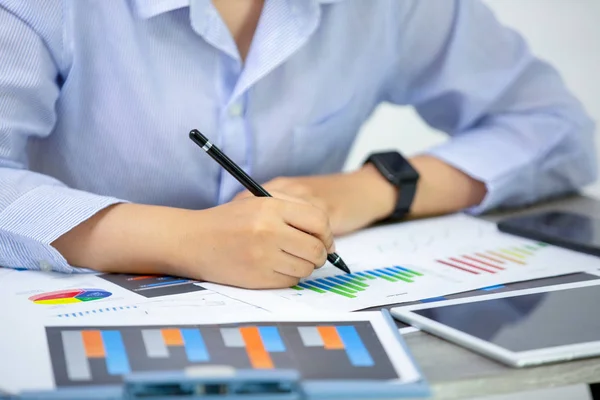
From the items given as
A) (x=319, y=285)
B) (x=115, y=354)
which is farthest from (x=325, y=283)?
(x=115, y=354)

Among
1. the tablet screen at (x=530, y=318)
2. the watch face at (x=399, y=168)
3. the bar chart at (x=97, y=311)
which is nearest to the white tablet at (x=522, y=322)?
the tablet screen at (x=530, y=318)

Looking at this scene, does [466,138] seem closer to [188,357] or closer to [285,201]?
[285,201]

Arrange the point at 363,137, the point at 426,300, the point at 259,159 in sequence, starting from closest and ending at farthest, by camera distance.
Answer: the point at 426,300 < the point at 259,159 < the point at 363,137

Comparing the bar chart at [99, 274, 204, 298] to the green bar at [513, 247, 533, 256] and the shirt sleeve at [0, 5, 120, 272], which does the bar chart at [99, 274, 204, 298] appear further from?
the green bar at [513, 247, 533, 256]

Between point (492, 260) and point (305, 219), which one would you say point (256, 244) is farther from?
point (492, 260)

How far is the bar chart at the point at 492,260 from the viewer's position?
2.72 ft

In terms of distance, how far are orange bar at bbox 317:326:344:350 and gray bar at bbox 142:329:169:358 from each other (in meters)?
0.11

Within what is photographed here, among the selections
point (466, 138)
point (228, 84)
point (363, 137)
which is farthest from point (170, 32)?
point (363, 137)

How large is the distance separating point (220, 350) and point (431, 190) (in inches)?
20.6

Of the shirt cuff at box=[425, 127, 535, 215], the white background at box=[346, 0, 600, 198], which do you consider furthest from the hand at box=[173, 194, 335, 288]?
the white background at box=[346, 0, 600, 198]

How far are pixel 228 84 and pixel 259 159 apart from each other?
0.11m

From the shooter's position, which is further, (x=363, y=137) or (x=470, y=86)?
(x=363, y=137)

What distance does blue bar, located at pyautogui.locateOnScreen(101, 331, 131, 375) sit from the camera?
21.6 inches

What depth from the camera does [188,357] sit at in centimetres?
57
